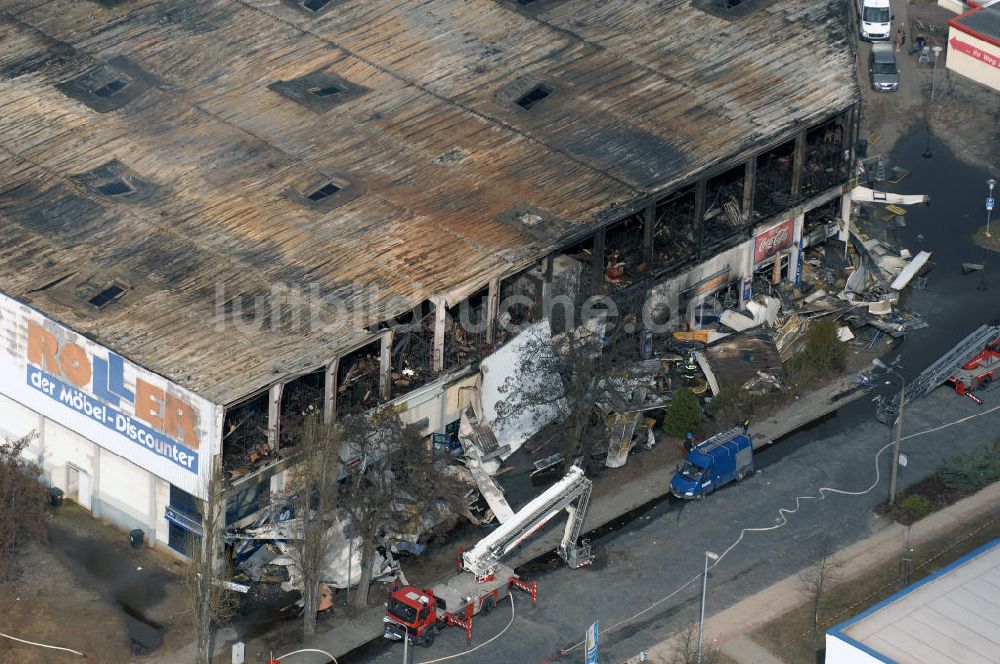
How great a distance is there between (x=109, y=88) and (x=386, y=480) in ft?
99.6

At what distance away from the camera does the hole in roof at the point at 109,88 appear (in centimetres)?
9475

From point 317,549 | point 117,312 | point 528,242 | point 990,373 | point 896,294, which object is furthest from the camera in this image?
point 896,294

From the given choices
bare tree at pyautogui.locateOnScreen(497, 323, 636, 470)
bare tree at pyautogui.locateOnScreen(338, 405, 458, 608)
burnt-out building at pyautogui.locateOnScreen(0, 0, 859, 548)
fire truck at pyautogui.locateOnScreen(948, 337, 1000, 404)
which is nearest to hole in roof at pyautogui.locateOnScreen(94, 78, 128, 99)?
burnt-out building at pyautogui.locateOnScreen(0, 0, 859, 548)

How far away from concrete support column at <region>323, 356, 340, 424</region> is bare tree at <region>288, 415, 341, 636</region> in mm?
3478

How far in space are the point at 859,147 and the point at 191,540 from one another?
49.6 m

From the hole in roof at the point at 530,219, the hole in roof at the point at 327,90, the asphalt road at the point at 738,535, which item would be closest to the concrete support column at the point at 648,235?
the hole in roof at the point at 530,219

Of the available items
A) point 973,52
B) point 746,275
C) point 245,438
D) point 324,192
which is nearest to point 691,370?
point 746,275

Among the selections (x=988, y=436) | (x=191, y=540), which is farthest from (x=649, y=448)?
(x=191, y=540)

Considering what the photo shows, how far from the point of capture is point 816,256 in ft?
337

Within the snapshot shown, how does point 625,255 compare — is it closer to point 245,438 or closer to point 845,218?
point 845,218

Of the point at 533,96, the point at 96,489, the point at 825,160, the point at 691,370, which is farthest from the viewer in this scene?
the point at 825,160

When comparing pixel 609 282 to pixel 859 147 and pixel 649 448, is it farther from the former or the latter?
pixel 859 147

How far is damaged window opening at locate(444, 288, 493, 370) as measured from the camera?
84500mm

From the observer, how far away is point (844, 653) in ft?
223
